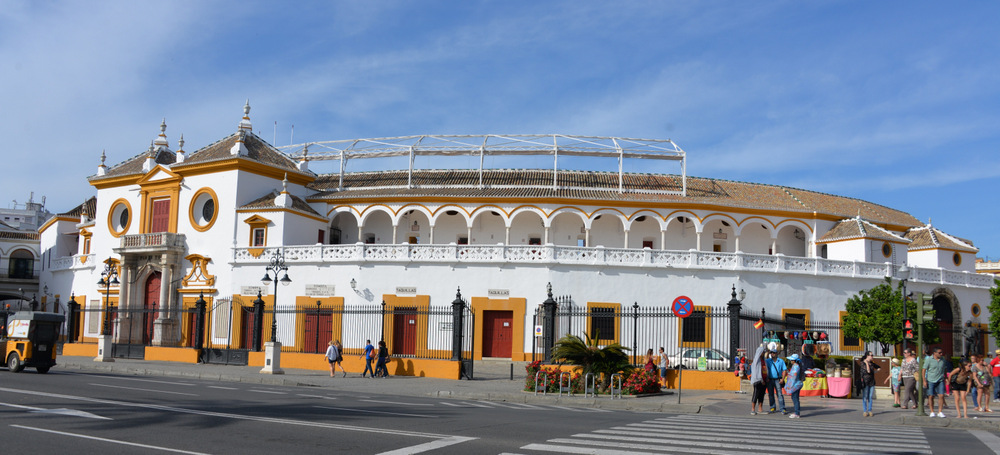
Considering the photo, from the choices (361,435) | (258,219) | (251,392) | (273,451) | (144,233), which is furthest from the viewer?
(144,233)

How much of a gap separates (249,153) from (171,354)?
1194 centimetres

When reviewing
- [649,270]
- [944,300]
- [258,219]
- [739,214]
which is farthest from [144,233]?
[944,300]

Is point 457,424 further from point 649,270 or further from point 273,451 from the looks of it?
point 649,270

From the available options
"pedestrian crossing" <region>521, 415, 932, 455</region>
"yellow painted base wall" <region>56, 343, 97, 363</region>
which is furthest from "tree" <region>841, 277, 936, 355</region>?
"yellow painted base wall" <region>56, 343, 97, 363</region>

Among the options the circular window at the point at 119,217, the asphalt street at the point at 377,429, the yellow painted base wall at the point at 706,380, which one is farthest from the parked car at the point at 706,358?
the circular window at the point at 119,217

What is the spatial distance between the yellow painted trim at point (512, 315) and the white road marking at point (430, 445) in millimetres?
23939

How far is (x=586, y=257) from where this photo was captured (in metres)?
35.8

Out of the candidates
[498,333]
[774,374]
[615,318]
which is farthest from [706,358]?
[498,333]

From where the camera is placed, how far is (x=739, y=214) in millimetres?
41656

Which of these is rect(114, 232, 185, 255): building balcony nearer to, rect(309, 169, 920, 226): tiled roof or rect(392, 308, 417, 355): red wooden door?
rect(309, 169, 920, 226): tiled roof

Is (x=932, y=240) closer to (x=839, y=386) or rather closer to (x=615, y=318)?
(x=615, y=318)

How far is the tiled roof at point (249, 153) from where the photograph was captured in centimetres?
4138

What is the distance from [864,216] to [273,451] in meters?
41.5

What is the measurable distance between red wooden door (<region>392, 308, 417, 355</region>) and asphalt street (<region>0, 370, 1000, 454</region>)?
17.5 metres
